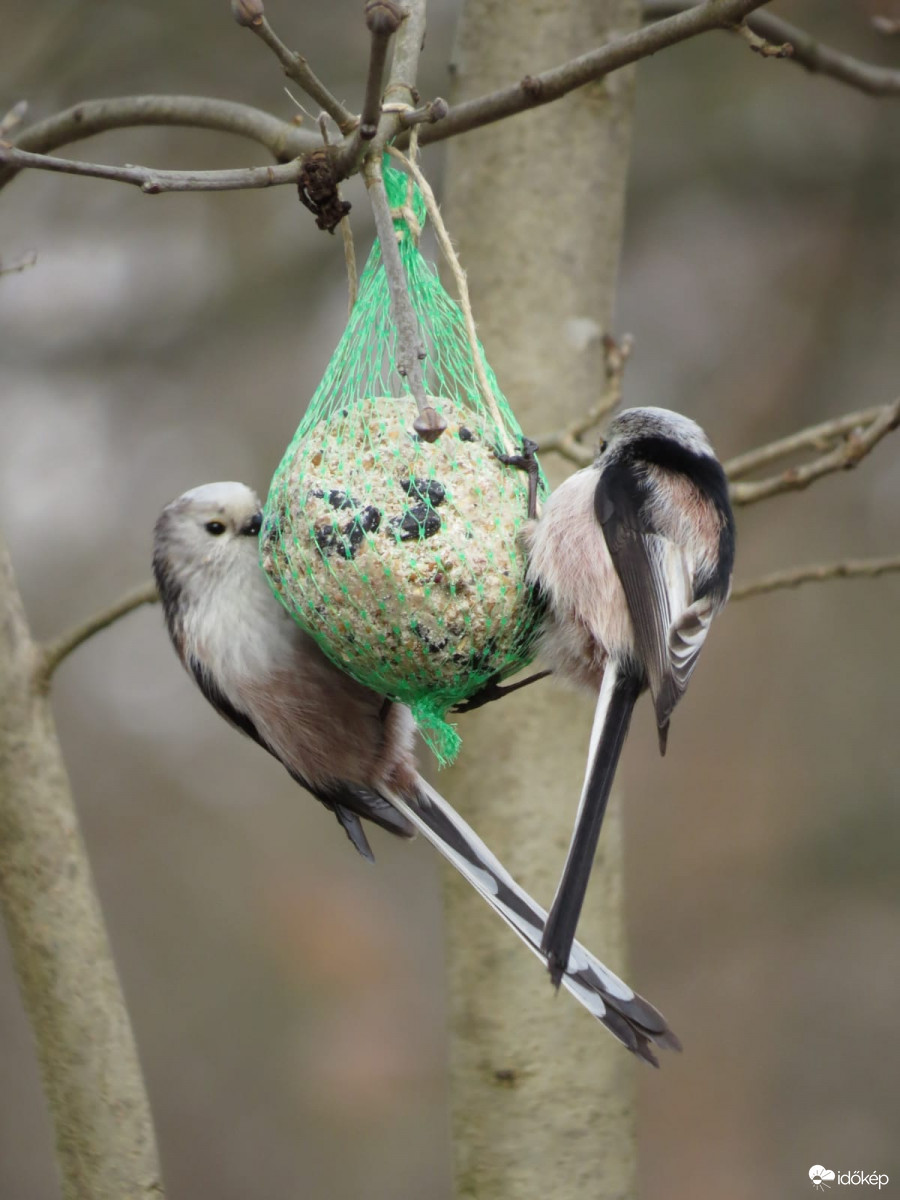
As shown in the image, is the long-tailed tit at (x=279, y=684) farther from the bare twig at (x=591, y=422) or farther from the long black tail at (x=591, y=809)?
the bare twig at (x=591, y=422)

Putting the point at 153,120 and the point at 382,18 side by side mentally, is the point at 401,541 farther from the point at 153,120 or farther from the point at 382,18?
the point at 153,120

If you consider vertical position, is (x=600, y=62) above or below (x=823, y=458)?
above

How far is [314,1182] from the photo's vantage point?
201 inches

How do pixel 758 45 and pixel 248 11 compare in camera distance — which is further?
pixel 758 45

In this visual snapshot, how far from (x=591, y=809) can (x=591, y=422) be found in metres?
0.78

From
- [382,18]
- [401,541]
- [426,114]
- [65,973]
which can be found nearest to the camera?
[382,18]

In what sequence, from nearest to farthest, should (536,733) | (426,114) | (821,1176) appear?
(426,114) < (536,733) < (821,1176)

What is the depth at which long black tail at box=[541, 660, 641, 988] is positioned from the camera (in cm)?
173

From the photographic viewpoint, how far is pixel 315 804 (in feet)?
17.2

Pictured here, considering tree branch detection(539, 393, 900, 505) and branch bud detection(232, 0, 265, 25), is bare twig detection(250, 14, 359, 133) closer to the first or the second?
branch bud detection(232, 0, 265, 25)

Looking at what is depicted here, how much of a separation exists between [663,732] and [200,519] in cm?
81

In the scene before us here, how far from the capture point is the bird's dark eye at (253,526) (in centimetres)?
218

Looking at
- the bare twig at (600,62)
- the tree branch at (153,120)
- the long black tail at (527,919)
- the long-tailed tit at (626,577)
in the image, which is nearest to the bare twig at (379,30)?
the bare twig at (600,62)

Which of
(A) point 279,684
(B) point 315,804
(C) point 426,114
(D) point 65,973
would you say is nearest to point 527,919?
(A) point 279,684
